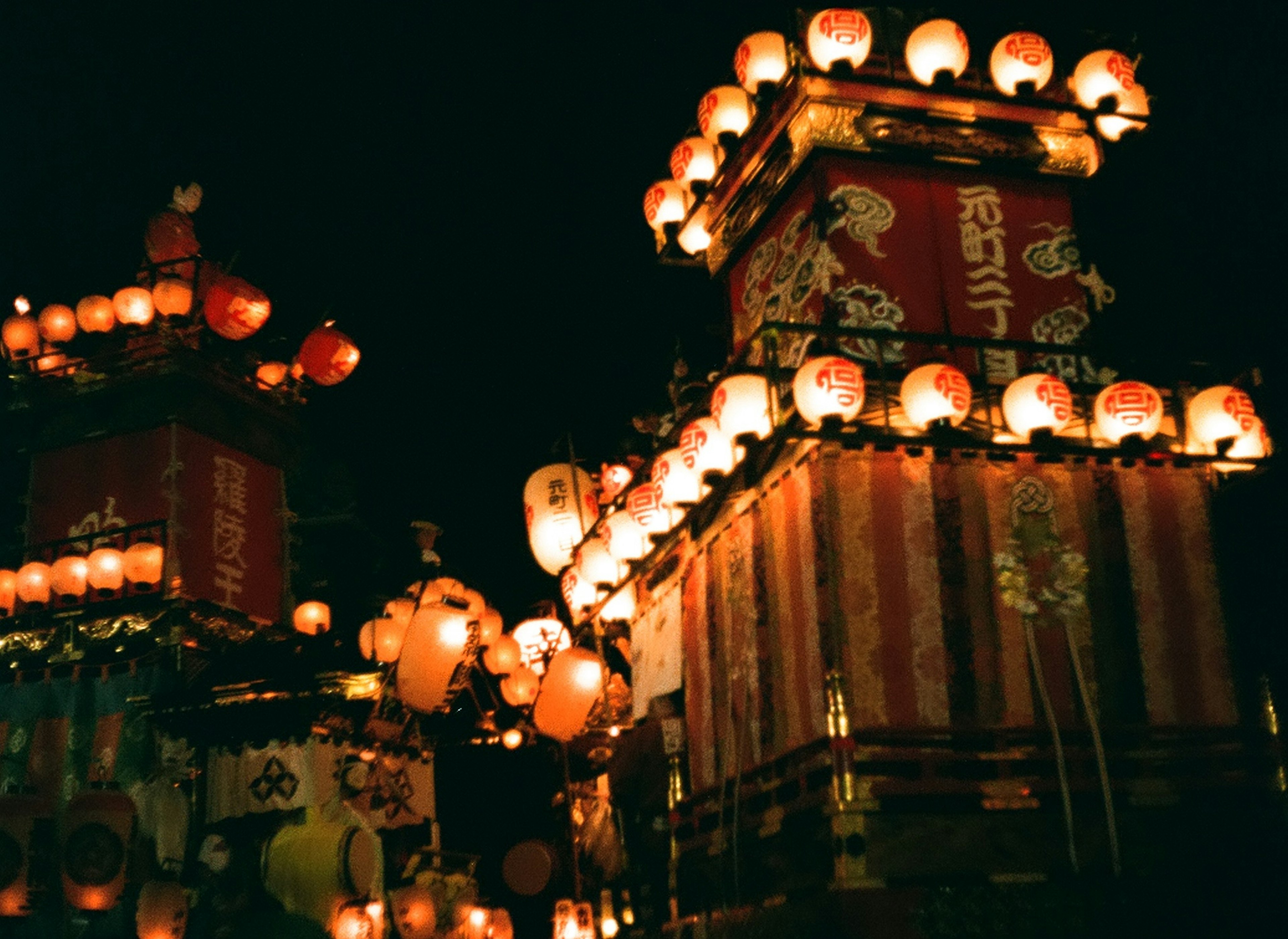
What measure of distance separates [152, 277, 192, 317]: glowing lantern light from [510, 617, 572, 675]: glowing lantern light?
897 centimetres

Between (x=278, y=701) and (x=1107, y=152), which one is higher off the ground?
(x=1107, y=152)

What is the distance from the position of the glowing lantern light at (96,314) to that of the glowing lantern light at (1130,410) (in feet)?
58.9

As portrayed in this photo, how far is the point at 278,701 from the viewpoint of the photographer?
1922 cm

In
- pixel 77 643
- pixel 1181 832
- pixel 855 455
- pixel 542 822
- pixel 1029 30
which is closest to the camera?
pixel 1181 832

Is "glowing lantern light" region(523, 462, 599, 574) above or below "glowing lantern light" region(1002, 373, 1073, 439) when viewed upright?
above

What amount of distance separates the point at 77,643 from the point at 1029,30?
17.0 metres

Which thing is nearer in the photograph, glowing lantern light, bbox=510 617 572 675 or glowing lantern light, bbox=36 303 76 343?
glowing lantern light, bbox=510 617 572 675

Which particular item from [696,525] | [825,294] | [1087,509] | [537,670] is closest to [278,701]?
[537,670]

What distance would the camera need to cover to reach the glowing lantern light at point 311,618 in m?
23.9

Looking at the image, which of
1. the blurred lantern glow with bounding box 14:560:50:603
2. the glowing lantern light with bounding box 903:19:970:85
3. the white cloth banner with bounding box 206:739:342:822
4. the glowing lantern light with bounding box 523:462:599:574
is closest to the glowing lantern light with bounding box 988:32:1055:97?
the glowing lantern light with bounding box 903:19:970:85

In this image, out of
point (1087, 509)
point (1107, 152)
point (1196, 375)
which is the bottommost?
point (1087, 509)

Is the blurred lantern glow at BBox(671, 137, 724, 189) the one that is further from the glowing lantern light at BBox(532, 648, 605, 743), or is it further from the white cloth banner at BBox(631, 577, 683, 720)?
the glowing lantern light at BBox(532, 648, 605, 743)

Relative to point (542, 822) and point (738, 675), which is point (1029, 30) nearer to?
point (738, 675)

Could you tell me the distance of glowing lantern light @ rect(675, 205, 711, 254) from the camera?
14.9m
